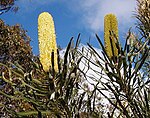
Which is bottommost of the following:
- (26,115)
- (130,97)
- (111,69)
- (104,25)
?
(26,115)

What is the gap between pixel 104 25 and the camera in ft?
6.40

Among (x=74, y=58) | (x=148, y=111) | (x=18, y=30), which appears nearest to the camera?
(x=74, y=58)

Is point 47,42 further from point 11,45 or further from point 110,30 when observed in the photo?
point 11,45

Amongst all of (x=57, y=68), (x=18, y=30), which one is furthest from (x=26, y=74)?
(x=18, y=30)

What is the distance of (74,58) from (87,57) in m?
0.28

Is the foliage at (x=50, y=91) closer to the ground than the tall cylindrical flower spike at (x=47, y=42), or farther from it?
closer to the ground

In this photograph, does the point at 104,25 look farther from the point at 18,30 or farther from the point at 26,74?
the point at 18,30

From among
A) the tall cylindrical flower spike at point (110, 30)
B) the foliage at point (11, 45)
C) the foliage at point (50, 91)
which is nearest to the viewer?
the foliage at point (50, 91)

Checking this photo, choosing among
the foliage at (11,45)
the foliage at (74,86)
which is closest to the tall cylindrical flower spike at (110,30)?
the foliage at (74,86)

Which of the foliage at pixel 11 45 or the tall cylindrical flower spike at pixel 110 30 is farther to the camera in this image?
the foliage at pixel 11 45

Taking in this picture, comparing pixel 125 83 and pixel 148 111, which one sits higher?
pixel 125 83

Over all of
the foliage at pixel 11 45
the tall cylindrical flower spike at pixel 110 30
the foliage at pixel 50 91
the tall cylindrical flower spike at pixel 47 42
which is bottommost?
the foliage at pixel 50 91

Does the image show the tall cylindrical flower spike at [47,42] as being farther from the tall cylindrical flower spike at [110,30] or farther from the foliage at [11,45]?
the foliage at [11,45]

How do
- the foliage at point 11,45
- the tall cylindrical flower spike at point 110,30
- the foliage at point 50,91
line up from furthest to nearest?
the foliage at point 11,45, the tall cylindrical flower spike at point 110,30, the foliage at point 50,91
